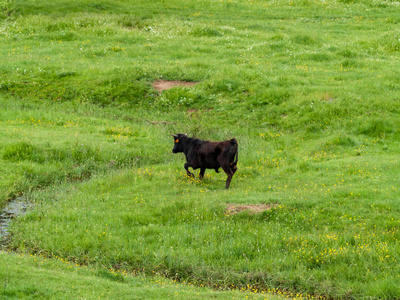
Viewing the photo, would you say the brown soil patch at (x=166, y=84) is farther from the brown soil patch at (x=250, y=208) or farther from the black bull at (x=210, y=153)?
the brown soil patch at (x=250, y=208)

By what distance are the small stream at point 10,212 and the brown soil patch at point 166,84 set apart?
1377 cm

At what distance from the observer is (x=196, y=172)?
2011cm

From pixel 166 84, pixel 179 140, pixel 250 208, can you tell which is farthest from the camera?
pixel 166 84

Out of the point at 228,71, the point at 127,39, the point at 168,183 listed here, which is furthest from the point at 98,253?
the point at 127,39

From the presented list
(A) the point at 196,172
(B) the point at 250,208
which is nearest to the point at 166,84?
(A) the point at 196,172

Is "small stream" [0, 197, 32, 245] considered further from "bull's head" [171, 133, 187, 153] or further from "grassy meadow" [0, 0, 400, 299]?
"bull's head" [171, 133, 187, 153]

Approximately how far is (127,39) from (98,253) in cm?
2774

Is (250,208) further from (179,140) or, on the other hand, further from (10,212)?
(10,212)

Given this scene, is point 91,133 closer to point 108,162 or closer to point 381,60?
point 108,162

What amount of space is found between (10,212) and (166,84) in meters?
15.6

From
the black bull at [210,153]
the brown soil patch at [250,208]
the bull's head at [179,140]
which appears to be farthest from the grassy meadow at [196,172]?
the bull's head at [179,140]

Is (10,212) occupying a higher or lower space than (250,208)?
lower

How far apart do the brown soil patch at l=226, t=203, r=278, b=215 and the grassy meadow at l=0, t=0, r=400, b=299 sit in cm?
14

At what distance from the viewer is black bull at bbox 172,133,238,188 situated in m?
17.1
